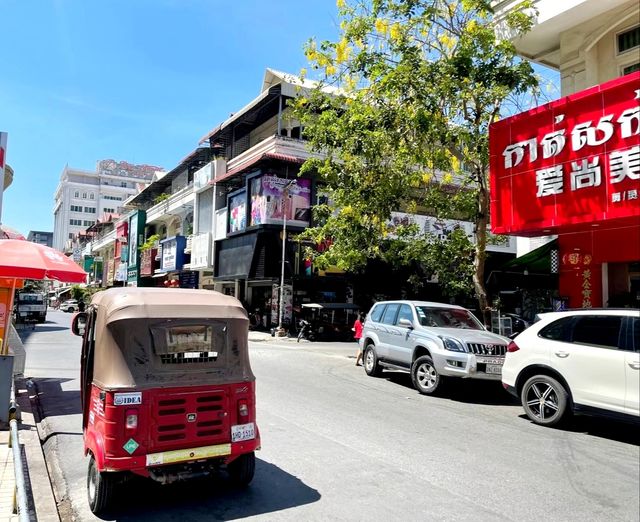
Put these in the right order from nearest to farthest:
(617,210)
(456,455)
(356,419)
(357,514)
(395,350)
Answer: (357,514) < (456,455) < (356,419) < (617,210) < (395,350)

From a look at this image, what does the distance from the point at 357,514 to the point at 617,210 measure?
754cm

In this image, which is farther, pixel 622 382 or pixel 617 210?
pixel 617 210

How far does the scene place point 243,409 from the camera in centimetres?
479

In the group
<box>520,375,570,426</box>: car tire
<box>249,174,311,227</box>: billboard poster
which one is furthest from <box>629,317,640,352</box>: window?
<box>249,174,311,227</box>: billboard poster

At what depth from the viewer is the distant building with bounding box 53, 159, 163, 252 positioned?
393ft

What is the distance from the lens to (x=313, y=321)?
81.8ft

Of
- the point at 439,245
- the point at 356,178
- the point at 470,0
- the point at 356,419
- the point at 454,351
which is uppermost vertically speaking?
the point at 470,0

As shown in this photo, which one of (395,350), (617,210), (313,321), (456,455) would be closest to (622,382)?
(456,455)

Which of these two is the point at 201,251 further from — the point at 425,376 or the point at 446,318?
the point at 425,376

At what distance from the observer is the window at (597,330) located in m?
6.50

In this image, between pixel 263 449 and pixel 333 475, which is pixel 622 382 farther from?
pixel 263 449

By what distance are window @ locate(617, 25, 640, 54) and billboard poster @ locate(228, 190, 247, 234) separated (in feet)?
61.3

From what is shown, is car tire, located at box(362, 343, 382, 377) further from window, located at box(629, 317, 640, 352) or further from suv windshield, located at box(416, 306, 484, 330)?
window, located at box(629, 317, 640, 352)

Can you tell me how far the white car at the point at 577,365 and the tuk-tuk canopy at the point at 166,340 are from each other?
442 cm
